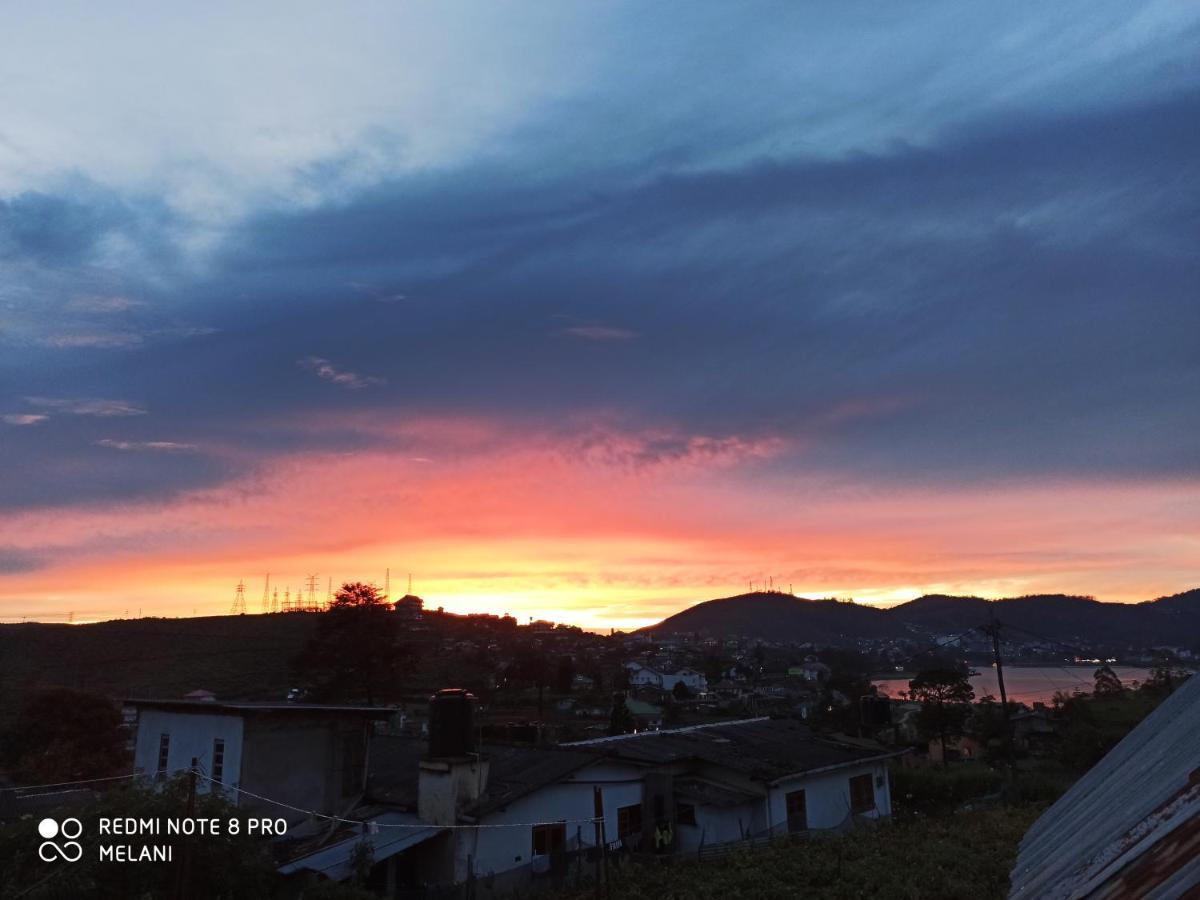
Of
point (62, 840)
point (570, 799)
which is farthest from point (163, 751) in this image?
point (570, 799)

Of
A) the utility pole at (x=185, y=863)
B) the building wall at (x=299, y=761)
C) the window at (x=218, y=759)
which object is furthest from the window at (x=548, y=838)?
the utility pole at (x=185, y=863)

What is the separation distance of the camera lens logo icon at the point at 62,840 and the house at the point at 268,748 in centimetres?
498

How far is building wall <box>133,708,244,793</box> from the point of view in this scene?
2359 cm

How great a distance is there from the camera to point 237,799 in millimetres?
23156

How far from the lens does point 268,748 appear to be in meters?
24.1

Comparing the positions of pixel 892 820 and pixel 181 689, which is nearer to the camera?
pixel 892 820

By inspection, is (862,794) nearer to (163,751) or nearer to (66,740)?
(163,751)

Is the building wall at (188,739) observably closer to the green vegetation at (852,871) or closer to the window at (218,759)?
the window at (218,759)

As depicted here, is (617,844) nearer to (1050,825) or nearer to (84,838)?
(84,838)

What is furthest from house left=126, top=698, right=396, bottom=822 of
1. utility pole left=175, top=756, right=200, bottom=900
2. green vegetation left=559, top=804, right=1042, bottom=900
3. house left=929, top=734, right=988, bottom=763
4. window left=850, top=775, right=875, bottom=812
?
house left=929, top=734, right=988, bottom=763

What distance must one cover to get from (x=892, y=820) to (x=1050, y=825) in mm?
31206

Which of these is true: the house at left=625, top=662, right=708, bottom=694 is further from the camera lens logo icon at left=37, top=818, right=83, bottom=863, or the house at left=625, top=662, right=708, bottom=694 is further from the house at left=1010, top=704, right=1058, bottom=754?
the camera lens logo icon at left=37, top=818, right=83, bottom=863

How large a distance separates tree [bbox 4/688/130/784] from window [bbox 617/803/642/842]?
94.5ft

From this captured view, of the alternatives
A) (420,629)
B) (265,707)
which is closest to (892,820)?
(265,707)
